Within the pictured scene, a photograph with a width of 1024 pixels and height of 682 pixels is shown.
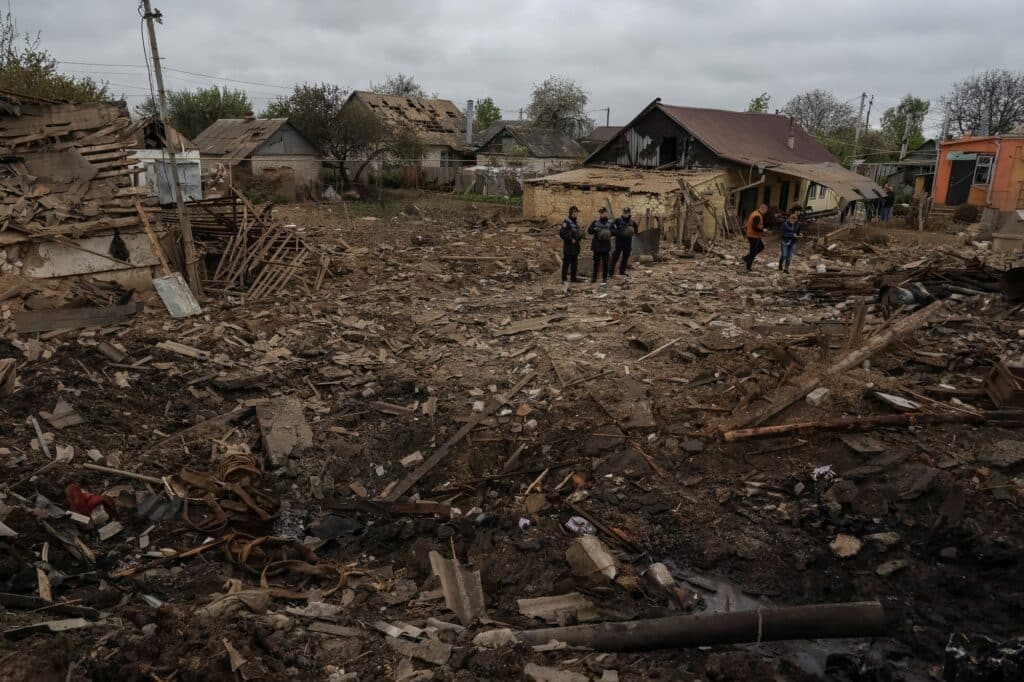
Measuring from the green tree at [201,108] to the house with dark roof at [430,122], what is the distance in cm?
951

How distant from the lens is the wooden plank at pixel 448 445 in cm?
765

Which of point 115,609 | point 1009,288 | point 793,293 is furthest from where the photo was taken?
point 793,293

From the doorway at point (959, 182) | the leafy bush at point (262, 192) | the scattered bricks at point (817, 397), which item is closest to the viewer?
the scattered bricks at point (817, 397)

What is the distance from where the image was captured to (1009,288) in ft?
38.4

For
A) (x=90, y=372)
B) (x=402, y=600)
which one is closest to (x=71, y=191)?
(x=90, y=372)

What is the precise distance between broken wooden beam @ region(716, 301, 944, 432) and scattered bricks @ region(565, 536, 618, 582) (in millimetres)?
2589

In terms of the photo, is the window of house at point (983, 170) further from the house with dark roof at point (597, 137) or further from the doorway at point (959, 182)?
the house with dark roof at point (597, 137)

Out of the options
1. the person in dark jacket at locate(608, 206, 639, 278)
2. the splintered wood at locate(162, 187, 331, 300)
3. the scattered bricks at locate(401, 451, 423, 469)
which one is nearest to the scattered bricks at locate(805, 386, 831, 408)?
the scattered bricks at locate(401, 451, 423, 469)

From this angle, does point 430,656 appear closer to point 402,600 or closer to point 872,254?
point 402,600

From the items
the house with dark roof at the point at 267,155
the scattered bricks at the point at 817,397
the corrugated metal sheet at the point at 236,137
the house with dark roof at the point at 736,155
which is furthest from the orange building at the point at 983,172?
the corrugated metal sheet at the point at 236,137

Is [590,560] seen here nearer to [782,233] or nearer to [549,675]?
[549,675]

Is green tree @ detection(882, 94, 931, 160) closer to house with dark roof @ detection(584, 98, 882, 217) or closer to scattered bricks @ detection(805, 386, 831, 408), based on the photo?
house with dark roof @ detection(584, 98, 882, 217)

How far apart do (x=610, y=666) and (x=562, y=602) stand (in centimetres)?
98

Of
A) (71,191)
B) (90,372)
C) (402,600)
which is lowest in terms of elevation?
(402,600)
